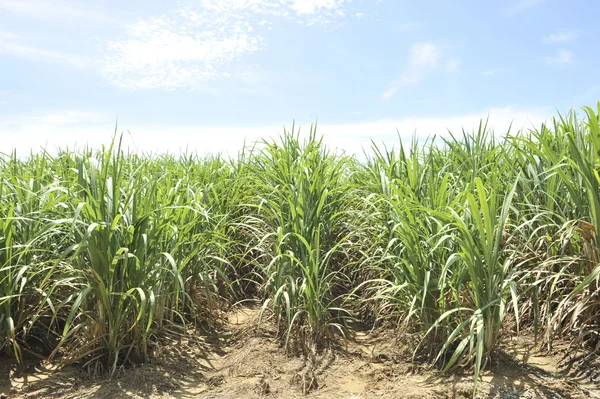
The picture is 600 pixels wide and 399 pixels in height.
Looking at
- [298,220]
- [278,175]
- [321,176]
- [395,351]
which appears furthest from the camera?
[278,175]

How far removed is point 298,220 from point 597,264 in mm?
1426

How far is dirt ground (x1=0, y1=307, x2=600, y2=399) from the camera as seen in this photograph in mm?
1976

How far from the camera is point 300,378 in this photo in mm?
2170

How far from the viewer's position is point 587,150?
8.07 feet

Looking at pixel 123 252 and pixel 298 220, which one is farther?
pixel 298 220

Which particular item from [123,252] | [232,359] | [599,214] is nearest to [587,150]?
[599,214]

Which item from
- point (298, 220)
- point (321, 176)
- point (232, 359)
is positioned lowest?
point (232, 359)

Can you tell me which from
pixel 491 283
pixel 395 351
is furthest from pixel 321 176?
pixel 491 283

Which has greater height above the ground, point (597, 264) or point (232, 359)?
point (597, 264)

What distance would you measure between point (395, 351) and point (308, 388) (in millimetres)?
498

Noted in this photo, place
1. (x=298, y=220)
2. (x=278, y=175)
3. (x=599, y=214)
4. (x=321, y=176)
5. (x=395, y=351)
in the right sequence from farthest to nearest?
(x=278, y=175) → (x=321, y=176) → (x=298, y=220) → (x=395, y=351) → (x=599, y=214)

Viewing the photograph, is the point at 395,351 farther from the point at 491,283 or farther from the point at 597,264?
the point at 597,264

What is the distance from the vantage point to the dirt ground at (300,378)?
1.98 m

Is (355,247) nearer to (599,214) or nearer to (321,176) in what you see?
(321,176)
